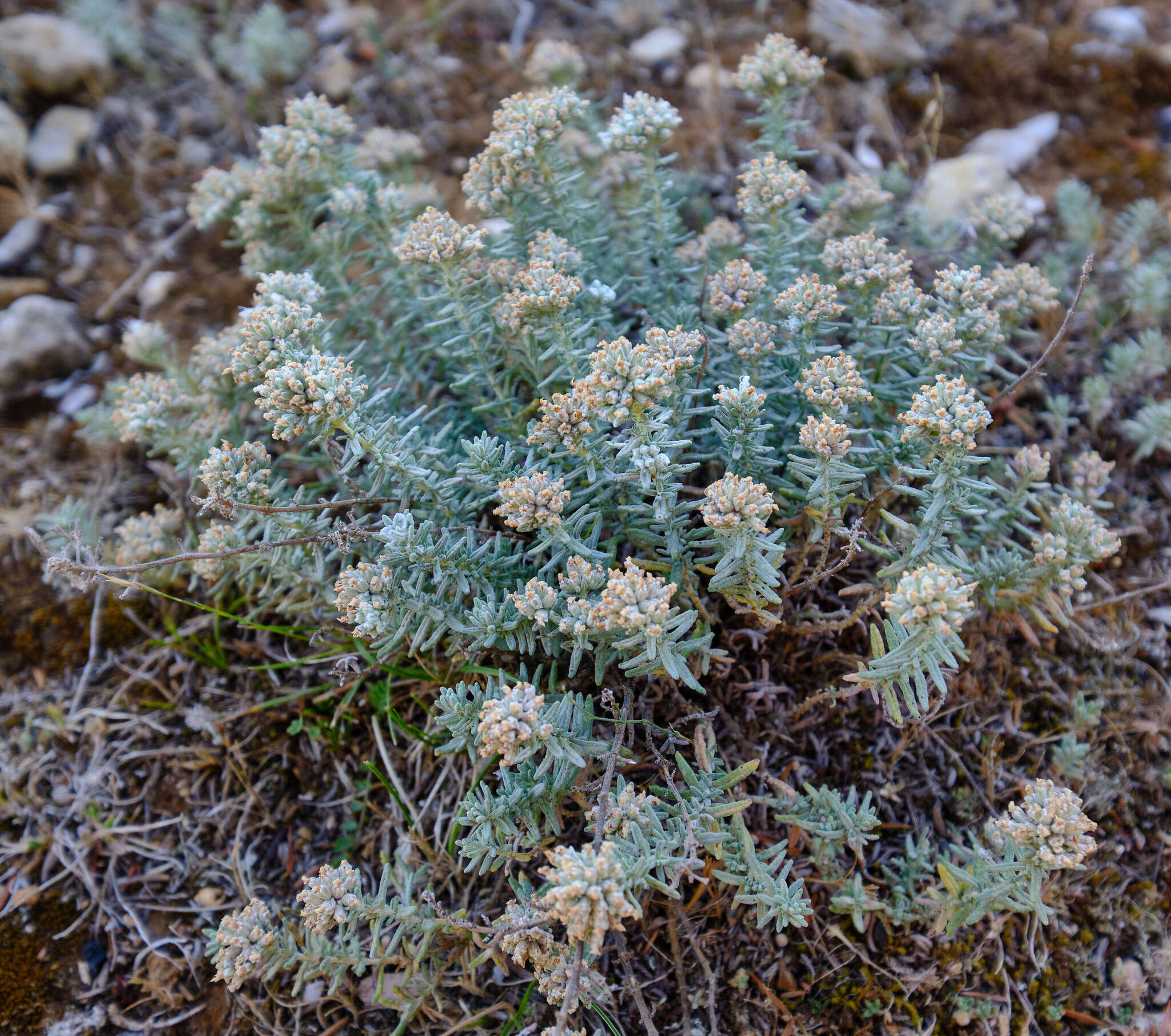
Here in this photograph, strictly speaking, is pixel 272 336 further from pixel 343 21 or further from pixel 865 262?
pixel 343 21

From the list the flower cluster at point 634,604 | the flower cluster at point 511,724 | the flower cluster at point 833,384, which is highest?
the flower cluster at point 833,384

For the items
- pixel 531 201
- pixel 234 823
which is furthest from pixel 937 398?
pixel 234 823

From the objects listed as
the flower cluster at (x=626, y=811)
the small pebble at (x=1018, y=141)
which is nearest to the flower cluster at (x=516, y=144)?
the flower cluster at (x=626, y=811)

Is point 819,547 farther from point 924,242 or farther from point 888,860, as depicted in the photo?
point 924,242

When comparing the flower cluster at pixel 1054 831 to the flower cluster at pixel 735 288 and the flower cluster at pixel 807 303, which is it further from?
the flower cluster at pixel 735 288

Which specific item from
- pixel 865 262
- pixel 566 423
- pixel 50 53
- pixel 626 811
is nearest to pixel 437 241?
pixel 566 423

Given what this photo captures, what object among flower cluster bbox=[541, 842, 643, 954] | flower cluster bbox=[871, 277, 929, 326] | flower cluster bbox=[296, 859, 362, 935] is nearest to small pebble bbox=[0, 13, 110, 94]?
flower cluster bbox=[871, 277, 929, 326]
